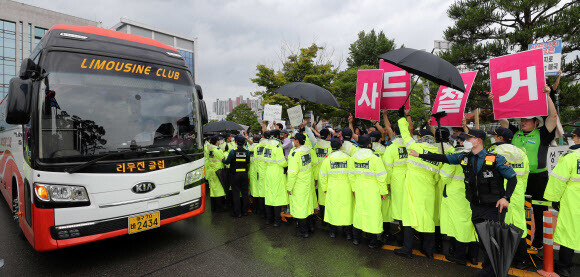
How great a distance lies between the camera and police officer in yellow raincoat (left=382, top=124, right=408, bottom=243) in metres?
4.57

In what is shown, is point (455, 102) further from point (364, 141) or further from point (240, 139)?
point (240, 139)

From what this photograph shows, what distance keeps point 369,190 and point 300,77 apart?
1410 centimetres

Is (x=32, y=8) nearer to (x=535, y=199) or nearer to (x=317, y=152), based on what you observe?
(x=317, y=152)

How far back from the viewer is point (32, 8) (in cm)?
3772

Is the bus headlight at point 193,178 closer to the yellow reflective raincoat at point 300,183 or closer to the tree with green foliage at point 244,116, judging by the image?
the yellow reflective raincoat at point 300,183

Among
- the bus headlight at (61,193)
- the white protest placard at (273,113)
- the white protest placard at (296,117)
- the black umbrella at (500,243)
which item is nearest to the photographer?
the black umbrella at (500,243)

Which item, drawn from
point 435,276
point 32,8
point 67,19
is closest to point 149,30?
point 67,19

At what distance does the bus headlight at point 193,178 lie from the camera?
4336 mm

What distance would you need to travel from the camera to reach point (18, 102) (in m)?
3.29

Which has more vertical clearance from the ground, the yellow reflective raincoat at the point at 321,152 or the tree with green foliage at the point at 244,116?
the tree with green foliage at the point at 244,116

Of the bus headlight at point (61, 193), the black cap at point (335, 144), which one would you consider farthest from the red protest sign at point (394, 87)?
the bus headlight at point (61, 193)

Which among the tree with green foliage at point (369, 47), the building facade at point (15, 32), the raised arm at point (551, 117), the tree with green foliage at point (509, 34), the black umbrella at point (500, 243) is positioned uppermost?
the building facade at point (15, 32)

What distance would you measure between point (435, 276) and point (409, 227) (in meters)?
0.72

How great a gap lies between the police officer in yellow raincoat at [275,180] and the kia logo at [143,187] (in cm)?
232
